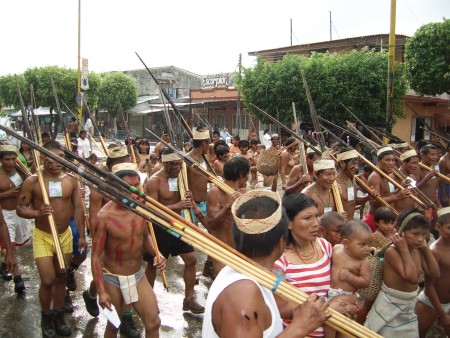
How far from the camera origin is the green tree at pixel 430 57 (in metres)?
16.2

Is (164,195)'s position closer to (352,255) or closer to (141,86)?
(352,255)

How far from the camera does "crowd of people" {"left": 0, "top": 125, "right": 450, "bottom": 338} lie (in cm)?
198

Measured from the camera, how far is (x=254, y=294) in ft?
5.96

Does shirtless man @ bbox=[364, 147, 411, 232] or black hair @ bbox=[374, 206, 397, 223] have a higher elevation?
shirtless man @ bbox=[364, 147, 411, 232]

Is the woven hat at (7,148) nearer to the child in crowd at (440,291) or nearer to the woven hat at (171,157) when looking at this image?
the woven hat at (171,157)

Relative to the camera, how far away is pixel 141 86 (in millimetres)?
50719

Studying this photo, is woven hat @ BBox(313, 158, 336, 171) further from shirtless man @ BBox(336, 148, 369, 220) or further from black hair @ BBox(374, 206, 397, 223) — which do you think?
black hair @ BBox(374, 206, 397, 223)

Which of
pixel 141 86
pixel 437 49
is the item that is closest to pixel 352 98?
pixel 437 49

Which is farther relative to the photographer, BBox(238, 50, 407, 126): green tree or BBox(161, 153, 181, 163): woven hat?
BBox(238, 50, 407, 126): green tree

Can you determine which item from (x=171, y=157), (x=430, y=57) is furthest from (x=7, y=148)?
(x=430, y=57)

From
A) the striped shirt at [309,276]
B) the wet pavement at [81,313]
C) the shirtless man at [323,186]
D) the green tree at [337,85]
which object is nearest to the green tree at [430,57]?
the green tree at [337,85]

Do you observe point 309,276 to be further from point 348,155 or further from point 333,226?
point 348,155

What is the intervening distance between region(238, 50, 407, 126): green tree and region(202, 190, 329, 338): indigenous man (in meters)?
17.1

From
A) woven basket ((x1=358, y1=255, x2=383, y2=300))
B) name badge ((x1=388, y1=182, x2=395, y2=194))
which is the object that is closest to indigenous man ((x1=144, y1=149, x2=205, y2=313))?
woven basket ((x1=358, y1=255, x2=383, y2=300))
